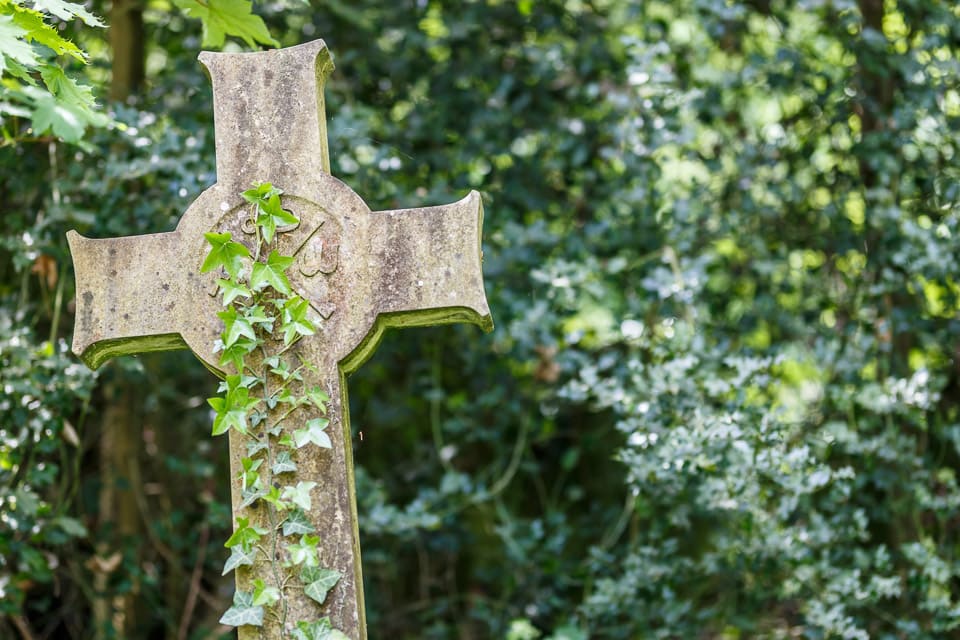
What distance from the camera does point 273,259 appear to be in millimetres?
1996

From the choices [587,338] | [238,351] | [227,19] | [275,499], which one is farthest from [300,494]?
[587,338]

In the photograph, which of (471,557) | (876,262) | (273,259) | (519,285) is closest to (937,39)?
(876,262)

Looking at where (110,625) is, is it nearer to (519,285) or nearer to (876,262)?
(519,285)

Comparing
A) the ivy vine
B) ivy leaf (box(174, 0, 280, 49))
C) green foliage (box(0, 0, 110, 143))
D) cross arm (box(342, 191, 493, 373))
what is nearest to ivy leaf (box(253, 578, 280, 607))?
the ivy vine

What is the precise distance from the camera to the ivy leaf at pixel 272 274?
1.98 metres

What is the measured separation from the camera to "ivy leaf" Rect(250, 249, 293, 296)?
6.51 feet

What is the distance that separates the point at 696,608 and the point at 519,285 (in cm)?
148

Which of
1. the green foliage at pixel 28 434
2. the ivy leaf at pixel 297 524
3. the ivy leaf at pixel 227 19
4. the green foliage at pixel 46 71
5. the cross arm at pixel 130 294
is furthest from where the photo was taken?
the green foliage at pixel 28 434

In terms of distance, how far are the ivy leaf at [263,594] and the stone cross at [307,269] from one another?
4 centimetres

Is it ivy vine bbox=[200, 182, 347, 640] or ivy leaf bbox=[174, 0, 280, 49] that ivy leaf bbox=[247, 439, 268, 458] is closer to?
ivy vine bbox=[200, 182, 347, 640]

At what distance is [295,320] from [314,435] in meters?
0.23

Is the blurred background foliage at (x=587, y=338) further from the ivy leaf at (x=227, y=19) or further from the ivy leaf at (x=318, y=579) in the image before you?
the ivy leaf at (x=318, y=579)

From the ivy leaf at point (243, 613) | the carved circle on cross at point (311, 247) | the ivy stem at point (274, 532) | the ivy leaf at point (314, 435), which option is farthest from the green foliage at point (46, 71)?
the ivy leaf at point (243, 613)

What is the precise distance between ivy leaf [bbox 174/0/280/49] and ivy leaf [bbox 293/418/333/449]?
1071 mm
